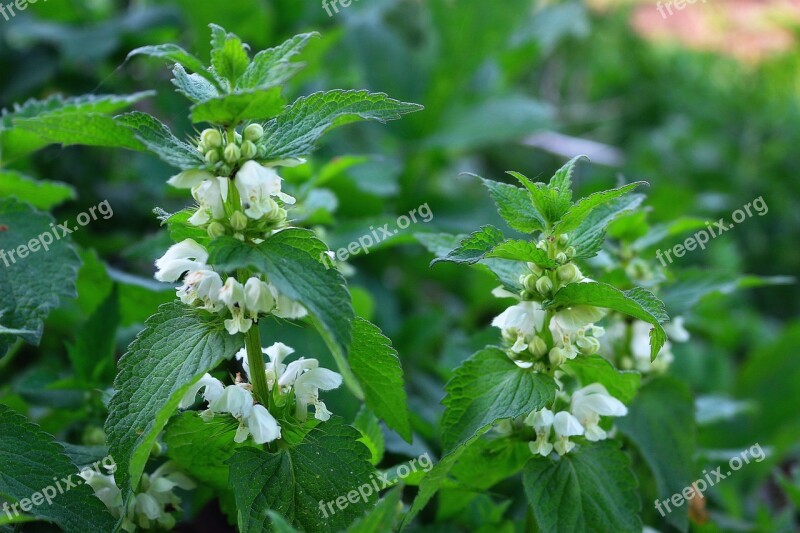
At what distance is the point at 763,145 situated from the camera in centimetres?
268

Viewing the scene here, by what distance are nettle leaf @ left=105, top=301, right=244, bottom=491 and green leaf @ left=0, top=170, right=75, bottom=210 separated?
1.53 ft

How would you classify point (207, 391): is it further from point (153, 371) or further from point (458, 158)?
point (458, 158)

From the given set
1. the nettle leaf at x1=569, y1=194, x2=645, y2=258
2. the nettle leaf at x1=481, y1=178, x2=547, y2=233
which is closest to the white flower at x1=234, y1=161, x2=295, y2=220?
the nettle leaf at x1=481, y1=178, x2=547, y2=233

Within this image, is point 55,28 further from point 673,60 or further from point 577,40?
point 673,60

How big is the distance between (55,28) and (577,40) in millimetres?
1925

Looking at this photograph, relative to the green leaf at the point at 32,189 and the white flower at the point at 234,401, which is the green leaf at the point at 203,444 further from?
the green leaf at the point at 32,189

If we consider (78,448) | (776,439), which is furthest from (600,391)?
(776,439)

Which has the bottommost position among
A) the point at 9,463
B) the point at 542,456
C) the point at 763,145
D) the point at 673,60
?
the point at 763,145

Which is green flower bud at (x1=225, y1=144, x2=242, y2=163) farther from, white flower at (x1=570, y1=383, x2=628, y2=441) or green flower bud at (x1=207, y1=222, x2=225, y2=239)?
white flower at (x1=570, y1=383, x2=628, y2=441)

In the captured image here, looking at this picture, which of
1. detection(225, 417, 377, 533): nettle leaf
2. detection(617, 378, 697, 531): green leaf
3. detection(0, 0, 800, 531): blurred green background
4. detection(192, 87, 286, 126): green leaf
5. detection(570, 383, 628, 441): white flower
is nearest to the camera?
detection(192, 87, 286, 126): green leaf

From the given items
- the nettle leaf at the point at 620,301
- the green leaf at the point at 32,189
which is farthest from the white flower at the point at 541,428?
the green leaf at the point at 32,189

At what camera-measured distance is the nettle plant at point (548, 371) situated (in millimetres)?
852

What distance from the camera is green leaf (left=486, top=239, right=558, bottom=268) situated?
2.74 ft

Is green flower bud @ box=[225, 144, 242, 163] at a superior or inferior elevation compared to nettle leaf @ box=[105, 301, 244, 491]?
superior
